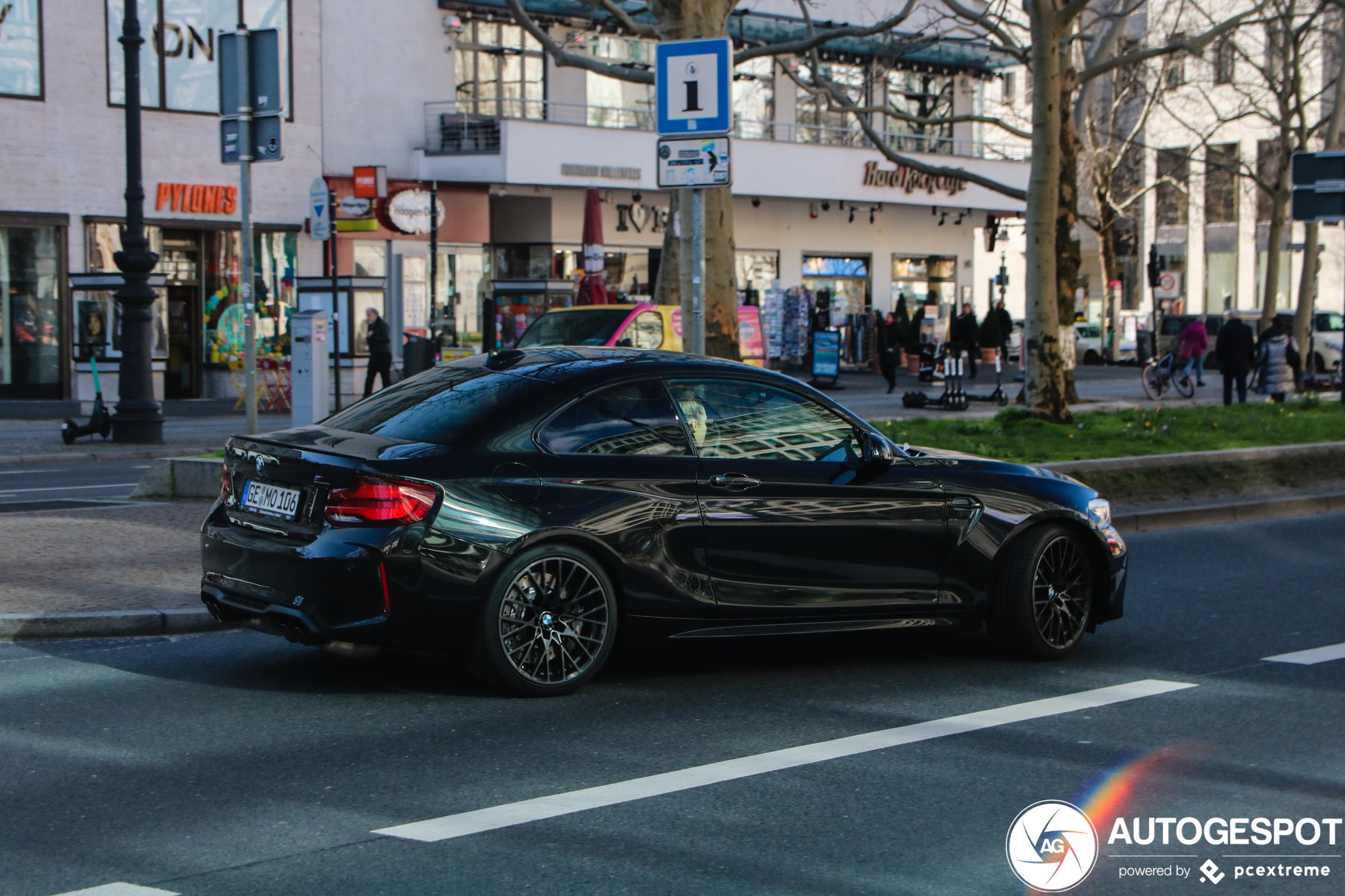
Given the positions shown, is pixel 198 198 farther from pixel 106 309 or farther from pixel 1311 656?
pixel 1311 656

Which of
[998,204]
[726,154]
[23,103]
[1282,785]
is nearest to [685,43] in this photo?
[726,154]

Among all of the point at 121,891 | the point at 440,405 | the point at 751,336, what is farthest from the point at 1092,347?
the point at 121,891

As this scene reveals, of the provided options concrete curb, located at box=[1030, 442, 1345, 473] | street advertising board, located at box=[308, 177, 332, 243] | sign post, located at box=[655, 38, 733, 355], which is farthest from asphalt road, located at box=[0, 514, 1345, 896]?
street advertising board, located at box=[308, 177, 332, 243]

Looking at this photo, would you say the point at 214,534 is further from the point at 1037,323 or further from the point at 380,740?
the point at 1037,323

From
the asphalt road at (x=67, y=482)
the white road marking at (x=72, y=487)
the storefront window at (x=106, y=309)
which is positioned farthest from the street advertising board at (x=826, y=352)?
the white road marking at (x=72, y=487)

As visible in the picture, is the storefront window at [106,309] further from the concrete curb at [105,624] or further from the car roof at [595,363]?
the car roof at [595,363]

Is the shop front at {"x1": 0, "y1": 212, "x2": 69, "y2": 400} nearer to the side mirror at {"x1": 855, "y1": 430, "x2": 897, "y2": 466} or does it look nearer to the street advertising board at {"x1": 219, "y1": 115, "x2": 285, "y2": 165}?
the street advertising board at {"x1": 219, "y1": 115, "x2": 285, "y2": 165}

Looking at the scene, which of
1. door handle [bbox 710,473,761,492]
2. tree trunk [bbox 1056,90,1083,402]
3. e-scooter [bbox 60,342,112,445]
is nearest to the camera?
door handle [bbox 710,473,761,492]

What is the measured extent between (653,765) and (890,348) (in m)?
29.1

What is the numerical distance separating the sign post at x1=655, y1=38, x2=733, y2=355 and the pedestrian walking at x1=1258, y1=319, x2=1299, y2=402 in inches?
777

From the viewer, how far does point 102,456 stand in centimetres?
1820

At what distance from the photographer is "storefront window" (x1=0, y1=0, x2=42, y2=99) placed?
28.0 meters

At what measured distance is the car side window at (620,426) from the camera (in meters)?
6.66

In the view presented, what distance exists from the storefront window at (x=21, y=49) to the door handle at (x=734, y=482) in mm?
25210
